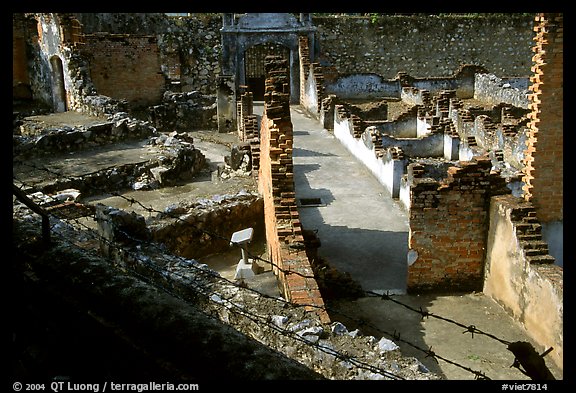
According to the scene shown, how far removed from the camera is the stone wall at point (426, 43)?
30.1 metres

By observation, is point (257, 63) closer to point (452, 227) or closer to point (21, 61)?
point (21, 61)

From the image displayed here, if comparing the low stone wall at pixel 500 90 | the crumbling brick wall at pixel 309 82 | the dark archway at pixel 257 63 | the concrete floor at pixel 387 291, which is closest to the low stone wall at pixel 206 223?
the concrete floor at pixel 387 291

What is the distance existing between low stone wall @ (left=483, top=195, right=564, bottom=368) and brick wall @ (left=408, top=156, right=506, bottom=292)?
0.54 ft

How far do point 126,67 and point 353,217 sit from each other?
1512cm

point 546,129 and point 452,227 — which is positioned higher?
point 546,129

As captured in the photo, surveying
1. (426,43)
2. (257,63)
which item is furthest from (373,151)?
(426,43)

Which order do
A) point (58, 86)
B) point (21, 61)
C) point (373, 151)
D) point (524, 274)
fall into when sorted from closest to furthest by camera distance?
1. point (524, 274)
2. point (373, 151)
3. point (58, 86)
4. point (21, 61)

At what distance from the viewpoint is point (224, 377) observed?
2.67 meters

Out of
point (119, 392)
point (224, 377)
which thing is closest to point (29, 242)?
point (119, 392)

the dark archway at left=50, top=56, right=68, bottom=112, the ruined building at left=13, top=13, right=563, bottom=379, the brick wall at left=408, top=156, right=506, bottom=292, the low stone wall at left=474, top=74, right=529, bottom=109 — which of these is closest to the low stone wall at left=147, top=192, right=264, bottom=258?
the ruined building at left=13, top=13, right=563, bottom=379

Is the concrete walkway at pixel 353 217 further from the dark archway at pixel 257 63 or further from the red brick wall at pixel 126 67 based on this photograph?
the dark archway at pixel 257 63

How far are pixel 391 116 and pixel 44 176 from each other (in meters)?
13.6

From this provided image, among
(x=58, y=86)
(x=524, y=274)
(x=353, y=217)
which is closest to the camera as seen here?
(x=524, y=274)

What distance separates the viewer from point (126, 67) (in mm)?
24000
